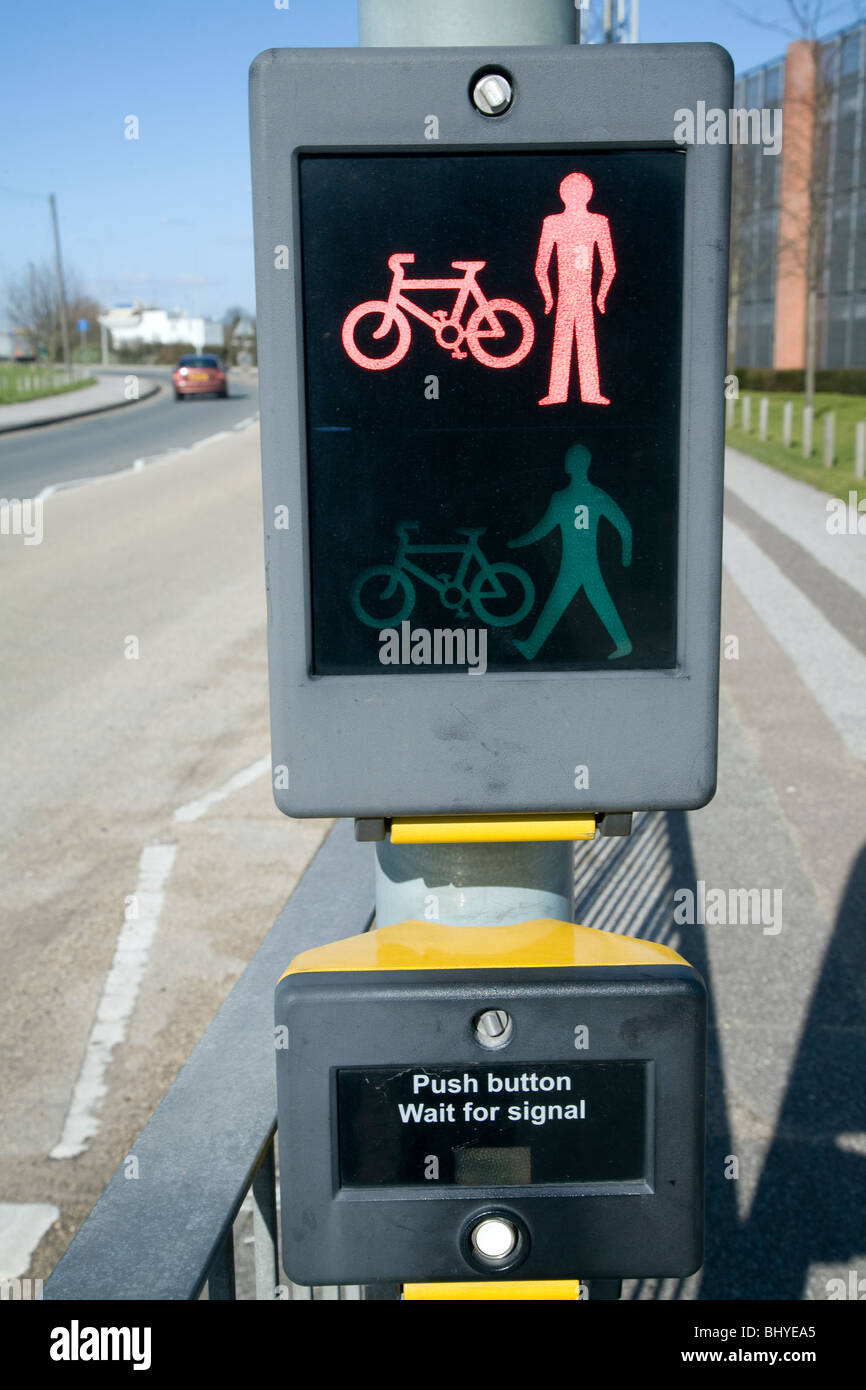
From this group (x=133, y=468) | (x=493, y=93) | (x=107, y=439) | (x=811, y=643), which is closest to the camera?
(x=493, y=93)

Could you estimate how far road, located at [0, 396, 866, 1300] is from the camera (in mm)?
3879

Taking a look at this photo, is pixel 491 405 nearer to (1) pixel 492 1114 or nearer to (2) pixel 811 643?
(1) pixel 492 1114

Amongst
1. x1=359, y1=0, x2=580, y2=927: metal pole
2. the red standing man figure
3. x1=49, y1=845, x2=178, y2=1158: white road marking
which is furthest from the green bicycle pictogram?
x1=49, y1=845, x2=178, y2=1158: white road marking

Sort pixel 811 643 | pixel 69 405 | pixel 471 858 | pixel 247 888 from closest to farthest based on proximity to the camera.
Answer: pixel 471 858 → pixel 247 888 → pixel 811 643 → pixel 69 405

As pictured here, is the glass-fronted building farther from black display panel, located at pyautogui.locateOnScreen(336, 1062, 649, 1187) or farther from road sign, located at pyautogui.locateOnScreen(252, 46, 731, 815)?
black display panel, located at pyautogui.locateOnScreen(336, 1062, 649, 1187)

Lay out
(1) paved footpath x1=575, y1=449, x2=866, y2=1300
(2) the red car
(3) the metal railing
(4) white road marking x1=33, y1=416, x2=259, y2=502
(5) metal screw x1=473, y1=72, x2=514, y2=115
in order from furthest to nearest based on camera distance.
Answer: (2) the red car
(4) white road marking x1=33, y1=416, x2=259, y2=502
(1) paved footpath x1=575, y1=449, x2=866, y2=1300
(3) the metal railing
(5) metal screw x1=473, y1=72, x2=514, y2=115

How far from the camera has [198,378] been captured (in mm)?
49250

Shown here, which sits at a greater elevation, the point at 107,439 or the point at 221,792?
the point at 107,439

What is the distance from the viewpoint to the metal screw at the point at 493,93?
140 centimetres

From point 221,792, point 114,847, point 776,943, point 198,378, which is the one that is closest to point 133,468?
point 221,792

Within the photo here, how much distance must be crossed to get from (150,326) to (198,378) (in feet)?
258

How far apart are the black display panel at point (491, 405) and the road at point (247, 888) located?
37.1 inches

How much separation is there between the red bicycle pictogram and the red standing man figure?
4cm

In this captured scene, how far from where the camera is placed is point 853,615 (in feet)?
36.8
